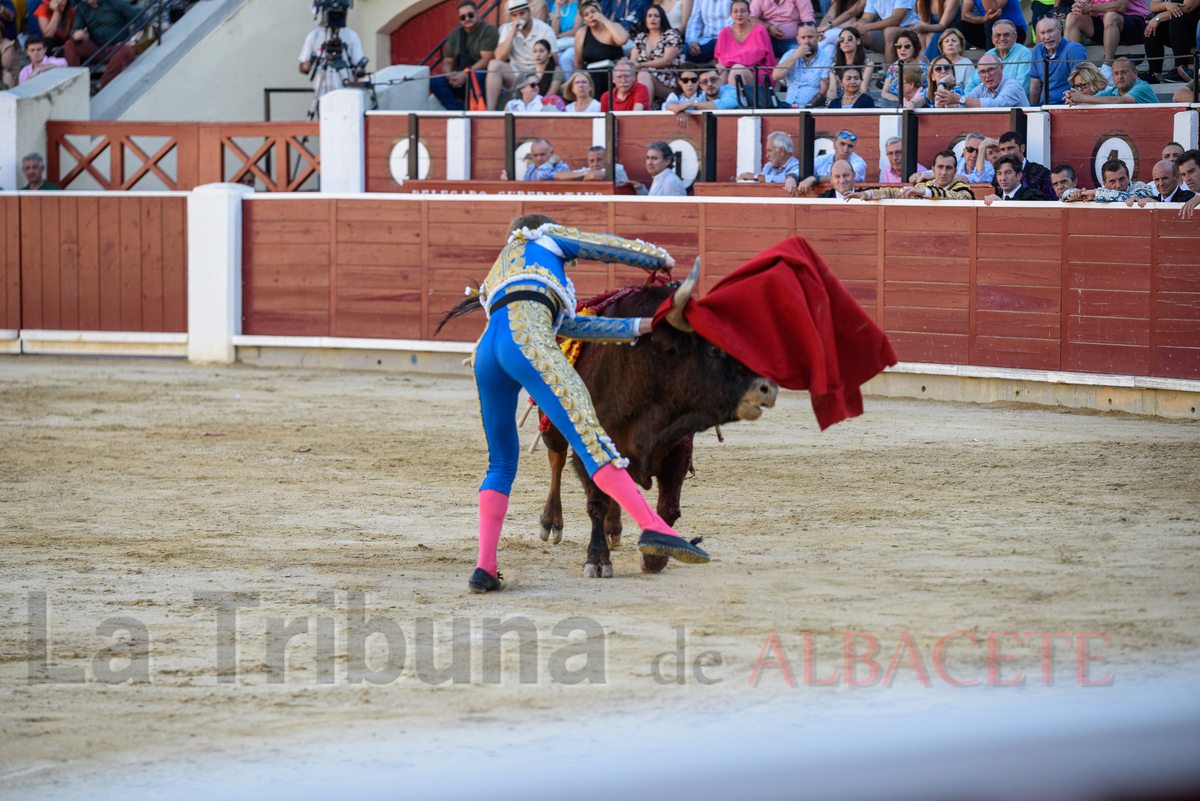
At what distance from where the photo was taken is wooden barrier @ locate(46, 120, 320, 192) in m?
11.9

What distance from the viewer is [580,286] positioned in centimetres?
1018

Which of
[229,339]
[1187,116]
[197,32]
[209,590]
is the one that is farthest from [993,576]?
[197,32]

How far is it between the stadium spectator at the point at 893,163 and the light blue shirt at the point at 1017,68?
62 centimetres

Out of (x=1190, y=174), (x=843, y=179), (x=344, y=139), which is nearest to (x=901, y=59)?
(x=843, y=179)

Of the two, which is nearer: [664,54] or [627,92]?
[627,92]

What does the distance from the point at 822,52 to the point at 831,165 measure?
117 centimetres

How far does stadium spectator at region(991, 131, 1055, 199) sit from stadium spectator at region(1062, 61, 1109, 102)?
0.45 m

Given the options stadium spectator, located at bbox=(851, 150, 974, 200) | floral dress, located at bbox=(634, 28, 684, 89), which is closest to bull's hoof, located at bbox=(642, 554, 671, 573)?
stadium spectator, located at bbox=(851, 150, 974, 200)

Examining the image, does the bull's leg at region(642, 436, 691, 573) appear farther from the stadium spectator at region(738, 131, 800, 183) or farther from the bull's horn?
the stadium spectator at region(738, 131, 800, 183)

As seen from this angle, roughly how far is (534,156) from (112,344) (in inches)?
169

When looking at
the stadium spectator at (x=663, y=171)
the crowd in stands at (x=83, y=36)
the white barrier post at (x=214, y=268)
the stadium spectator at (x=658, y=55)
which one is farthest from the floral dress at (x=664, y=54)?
the crowd in stands at (x=83, y=36)

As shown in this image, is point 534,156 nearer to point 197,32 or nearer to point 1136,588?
point 197,32

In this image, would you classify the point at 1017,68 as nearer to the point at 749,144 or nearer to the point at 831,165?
the point at 831,165

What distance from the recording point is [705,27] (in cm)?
1097
